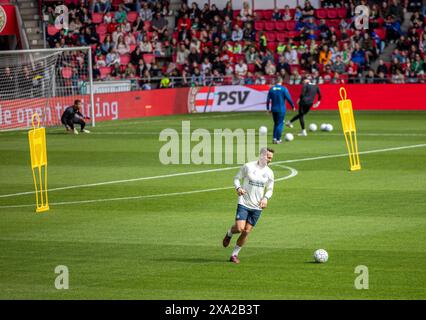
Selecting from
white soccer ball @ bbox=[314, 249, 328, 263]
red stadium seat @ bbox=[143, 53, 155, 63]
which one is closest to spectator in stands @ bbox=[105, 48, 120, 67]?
red stadium seat @ bbox=[143, 53, 155, 63]

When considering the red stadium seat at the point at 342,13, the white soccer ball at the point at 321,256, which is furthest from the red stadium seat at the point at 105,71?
the white soccer ball at the point at 321,256

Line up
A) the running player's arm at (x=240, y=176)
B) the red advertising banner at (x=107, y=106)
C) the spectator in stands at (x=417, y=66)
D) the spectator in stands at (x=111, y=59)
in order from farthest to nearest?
the spectator in stands at (x=111, y=59) < the spectator in stands at (x=417, y=66) < the red advertising banner at (x=107, y=106) < the running player's arm at (x=240, y=176)

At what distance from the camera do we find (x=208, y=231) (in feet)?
60.7

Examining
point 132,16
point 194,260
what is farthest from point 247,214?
point 132,16

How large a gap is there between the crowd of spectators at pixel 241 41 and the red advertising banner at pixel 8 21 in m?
2.23

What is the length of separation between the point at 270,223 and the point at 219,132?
19891mm

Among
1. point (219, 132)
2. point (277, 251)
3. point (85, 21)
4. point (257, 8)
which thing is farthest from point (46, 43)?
point (277, 251)

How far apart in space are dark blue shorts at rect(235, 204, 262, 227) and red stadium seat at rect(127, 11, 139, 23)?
41.5m

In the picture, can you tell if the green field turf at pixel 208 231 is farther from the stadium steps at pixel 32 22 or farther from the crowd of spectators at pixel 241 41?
the stadium steps at pixel 32 22

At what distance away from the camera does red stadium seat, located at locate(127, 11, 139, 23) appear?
55.9 meters

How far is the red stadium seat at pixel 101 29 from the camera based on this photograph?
5534cm

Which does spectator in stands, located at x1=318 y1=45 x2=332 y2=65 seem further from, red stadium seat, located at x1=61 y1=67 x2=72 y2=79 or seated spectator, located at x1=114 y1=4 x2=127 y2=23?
red stadium seat, located at x1=61 y1=67 x2=72 y2=79
